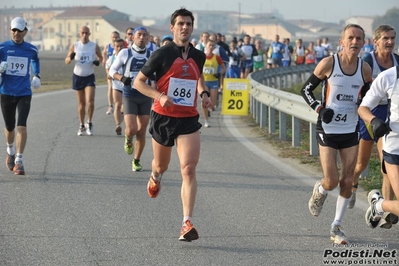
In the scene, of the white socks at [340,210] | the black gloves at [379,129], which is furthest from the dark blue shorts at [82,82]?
the black gloves at [379,129]

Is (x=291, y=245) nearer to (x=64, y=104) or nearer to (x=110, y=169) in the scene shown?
(x=110, y=169)

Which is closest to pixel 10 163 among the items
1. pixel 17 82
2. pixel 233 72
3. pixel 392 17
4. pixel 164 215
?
pixel 17 82

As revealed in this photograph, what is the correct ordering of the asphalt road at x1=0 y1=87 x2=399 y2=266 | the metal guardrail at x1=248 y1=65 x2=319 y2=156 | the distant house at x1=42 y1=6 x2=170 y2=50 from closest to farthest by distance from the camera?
the asphalt road at x1=0 y1=87 x2=399 y2=266 → the metal guardrail at x1=248 y1=65 x2=319 y2=156 → the distant house at x1=42 y1=6 x2=170 y2=50

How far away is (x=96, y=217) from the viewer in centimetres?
841

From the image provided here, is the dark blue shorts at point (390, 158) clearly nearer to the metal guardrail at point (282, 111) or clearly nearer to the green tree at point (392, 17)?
the metal guardrail at point (282, 111)

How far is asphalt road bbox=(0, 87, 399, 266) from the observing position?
22.7ft

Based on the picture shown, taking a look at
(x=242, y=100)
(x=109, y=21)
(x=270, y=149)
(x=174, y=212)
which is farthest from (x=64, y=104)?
(x=109, y=21)

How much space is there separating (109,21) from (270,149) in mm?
162808

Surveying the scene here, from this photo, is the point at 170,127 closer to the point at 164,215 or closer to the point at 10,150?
the point at 164,215

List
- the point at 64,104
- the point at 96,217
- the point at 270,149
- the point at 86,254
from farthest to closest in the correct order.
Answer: the point at 64,104, the point at 270,149, the point at 96,217, the point at 86,254

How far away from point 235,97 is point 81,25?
16762cm

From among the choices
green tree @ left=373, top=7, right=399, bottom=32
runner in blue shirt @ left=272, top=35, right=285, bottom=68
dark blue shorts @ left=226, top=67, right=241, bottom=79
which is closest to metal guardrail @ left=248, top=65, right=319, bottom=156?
dark blue shorts @ left=226, top=67, right=241, bottom=79

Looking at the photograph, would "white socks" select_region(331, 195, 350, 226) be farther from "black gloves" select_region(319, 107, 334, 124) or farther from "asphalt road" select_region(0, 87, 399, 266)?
"black gloves" select_region(319, 107, 334, 124)

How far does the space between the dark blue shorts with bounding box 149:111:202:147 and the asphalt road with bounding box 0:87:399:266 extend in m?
0.82
